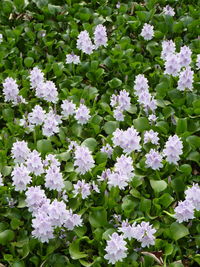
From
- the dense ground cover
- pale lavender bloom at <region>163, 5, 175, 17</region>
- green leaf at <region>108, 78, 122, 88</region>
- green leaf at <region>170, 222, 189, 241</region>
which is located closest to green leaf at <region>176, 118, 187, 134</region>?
the dense ground cover

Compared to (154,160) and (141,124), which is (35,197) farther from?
(141,124)

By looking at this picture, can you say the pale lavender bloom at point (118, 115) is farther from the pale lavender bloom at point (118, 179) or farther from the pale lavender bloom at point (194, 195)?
the pale lavender bloom at point (194, 195)

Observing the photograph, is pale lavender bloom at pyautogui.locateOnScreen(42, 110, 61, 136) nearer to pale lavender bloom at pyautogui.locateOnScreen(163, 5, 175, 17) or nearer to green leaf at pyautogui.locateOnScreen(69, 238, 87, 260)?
green leaf at pyautogui.locateOnScreen(69, 238, 87, 260)

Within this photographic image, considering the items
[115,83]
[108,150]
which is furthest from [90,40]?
[108,150]

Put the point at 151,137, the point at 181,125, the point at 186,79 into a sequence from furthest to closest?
the point at 186,79
the point at 181,125
the point at 151,137

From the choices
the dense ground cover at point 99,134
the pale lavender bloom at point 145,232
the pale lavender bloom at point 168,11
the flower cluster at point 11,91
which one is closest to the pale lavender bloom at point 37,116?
the dense ground cover at point 99,134

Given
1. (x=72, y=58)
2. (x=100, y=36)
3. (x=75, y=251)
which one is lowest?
(x=75, y=251)
